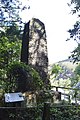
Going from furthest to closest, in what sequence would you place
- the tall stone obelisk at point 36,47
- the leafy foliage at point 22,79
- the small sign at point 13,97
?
the tall stone obelisk at point 36,47, the leafy foliage at point 22,79, the small sign at point 13,97

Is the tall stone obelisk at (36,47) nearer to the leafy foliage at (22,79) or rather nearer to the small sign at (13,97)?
the leafy foliage at (22,79)

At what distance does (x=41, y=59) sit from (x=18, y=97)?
4427mm

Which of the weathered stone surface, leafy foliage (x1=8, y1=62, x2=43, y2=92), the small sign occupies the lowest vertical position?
the small sign

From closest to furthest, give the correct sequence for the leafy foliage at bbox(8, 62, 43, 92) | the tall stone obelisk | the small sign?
1. the small sign
2. the leafy foliage at bbox(8, 62, 43, 92)
3. the tall stone obelisk

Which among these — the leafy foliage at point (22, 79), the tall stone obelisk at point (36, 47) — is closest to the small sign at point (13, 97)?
the leafy foliage at point (22, 79)

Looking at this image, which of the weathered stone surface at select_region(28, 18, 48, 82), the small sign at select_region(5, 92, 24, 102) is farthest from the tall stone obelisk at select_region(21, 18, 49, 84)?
the small sign at select_region(5, 92, 24, 102)

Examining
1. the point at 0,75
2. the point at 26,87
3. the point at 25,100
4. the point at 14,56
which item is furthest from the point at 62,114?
the point at 14,56

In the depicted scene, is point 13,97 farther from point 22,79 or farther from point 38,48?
point 38,48

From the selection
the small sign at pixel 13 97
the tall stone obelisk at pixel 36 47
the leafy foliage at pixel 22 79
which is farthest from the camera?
the tall stone obelisk at pixel 36 47

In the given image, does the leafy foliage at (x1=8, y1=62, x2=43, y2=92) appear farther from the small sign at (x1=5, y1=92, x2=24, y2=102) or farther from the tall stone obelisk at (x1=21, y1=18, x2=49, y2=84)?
the tall stone obelisk at (x1=21, y1=18, x2=49, y2=84)

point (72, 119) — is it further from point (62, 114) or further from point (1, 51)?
point (1, 51)

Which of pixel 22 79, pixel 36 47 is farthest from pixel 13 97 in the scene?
pixel 36 47

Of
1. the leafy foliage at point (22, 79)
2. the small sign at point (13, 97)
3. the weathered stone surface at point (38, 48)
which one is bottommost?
the small sign at point (13, 97)

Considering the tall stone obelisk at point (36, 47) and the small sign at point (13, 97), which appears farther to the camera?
the tall stone obelisk at point (36, 47)
